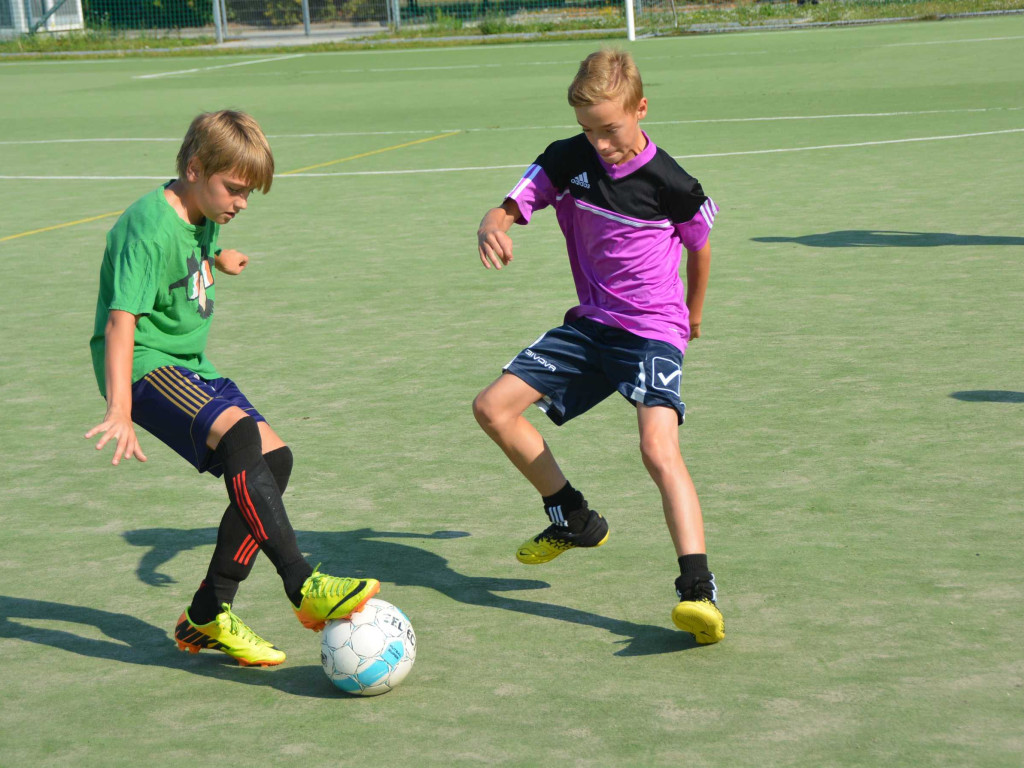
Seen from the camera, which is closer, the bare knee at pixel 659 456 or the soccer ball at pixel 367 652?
the soccer ball at pixel 367 652

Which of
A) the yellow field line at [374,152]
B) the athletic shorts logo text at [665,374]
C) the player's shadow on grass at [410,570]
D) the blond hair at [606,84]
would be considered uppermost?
the blond hair at [606,84]

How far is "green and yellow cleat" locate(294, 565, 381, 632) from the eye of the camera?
376 cm

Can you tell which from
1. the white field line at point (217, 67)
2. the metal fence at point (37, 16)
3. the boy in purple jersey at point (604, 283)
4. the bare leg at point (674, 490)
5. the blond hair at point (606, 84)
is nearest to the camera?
the bare leg at point (674, 490)

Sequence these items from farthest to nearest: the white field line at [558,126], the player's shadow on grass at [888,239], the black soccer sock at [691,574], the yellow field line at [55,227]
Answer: the white field line at [558,126] → the yellow field line at [55,227] → the player's shadow on grass at [888,239] → the black soccer sock at [691,574]

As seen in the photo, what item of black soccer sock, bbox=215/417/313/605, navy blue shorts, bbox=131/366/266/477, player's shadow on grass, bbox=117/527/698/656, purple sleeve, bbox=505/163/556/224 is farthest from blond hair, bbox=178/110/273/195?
player's shadow on grass, bbox=117/527/698/656

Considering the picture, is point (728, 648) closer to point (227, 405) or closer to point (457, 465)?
point (227, 405)

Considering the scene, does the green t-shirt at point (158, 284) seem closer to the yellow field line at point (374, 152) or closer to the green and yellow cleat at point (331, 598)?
the green and yellow cleat at point (331, 598)

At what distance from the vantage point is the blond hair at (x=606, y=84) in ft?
13.5

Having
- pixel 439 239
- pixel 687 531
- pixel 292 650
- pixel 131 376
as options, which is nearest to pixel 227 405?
pixel 131 376

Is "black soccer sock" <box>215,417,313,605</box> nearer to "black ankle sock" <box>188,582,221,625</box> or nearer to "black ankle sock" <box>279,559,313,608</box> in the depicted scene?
"black ankle sock" <box>279,559,313,608</box>

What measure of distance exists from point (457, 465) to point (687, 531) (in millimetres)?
1744

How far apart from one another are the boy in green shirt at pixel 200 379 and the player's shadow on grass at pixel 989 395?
3.24 metres

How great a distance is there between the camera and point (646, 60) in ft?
85.0

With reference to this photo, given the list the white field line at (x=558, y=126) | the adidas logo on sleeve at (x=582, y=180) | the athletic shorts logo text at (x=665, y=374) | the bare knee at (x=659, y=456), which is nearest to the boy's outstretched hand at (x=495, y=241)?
the adidas logo on sleeve at (x=582, y=180)
